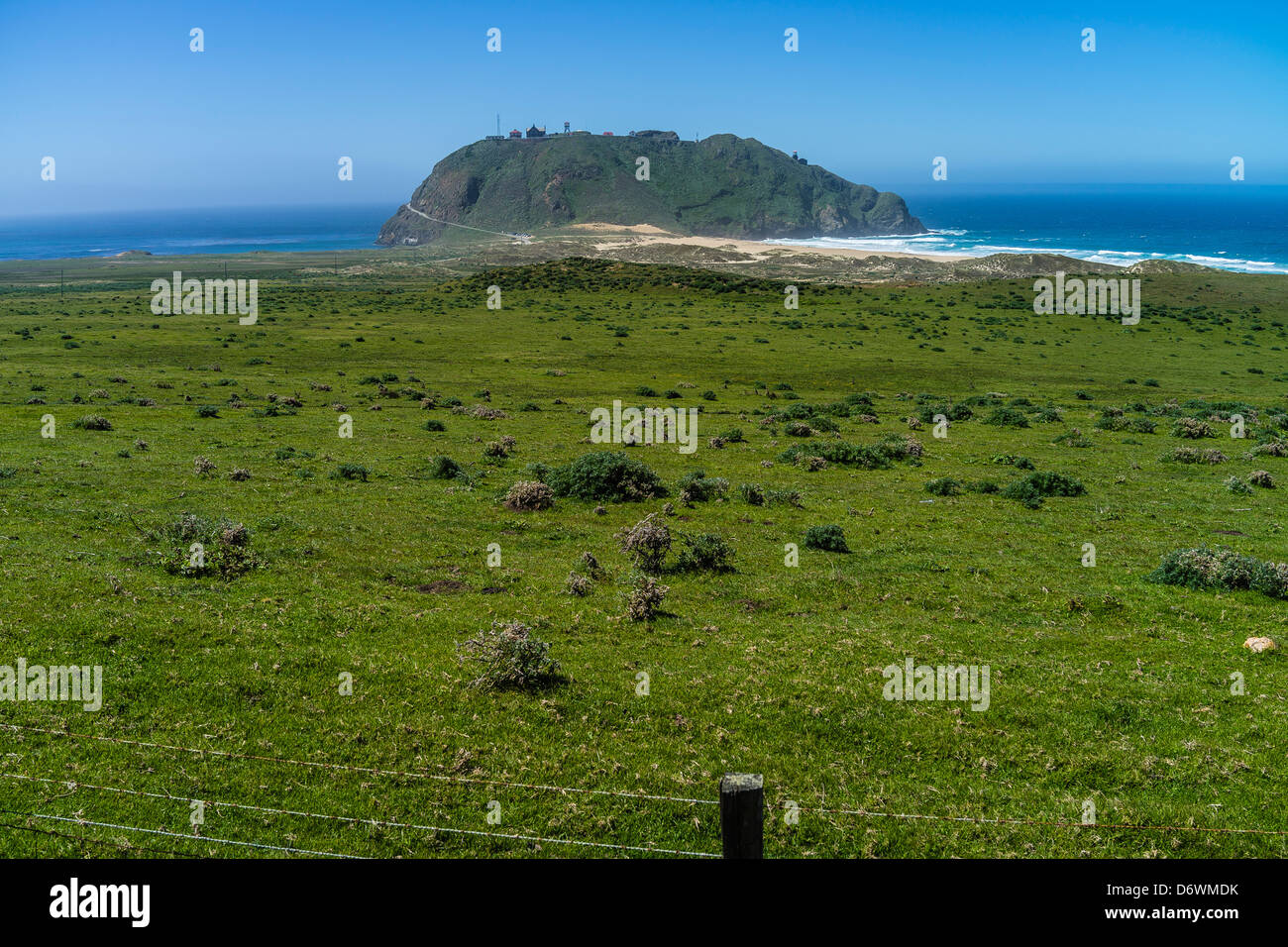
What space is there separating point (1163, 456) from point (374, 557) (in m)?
37.7

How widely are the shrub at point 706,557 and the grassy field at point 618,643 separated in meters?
0.35

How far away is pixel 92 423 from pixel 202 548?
86.0ft

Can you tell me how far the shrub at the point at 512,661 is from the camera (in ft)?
47.2

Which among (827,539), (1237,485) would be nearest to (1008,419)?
(1237,485)

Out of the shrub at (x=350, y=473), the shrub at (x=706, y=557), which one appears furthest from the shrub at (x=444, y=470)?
the shrub at (x=706, y=557)

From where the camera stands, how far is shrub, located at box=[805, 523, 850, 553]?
2450 centimetres

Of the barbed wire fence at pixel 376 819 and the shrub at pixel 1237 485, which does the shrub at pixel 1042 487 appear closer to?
the shrub at pixel 1237 485

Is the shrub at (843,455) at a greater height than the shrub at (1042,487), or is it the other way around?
the shrub at (843,455)

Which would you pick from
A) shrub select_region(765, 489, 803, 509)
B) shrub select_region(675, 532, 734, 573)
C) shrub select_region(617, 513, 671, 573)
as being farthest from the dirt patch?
shrub select_region(765, 489, 803, 509)

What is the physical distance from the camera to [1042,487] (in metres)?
32.0

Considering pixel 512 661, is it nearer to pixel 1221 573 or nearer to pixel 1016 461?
pixel 1221 573
